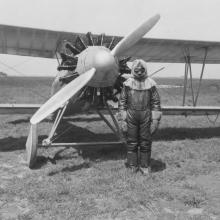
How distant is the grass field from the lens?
14.2 feet

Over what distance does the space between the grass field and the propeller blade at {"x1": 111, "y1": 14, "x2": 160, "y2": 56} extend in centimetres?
215

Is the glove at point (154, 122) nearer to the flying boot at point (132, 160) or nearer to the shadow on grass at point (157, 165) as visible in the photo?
the flying boot at point (132, 160)

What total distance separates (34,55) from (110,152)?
3514mm

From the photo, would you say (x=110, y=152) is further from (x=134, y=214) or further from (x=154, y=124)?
(x=134, y=214)

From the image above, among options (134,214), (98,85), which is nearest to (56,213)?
(134,214)

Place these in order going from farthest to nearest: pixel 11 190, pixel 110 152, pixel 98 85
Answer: pixel 110 152 < pixel 98 85 < pixel 11 190

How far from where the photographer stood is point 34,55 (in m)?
9.32

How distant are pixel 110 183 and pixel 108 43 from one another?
11.1 ft

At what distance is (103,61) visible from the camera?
6.21m

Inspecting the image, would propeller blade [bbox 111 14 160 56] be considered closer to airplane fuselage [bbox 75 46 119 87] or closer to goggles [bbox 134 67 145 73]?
airplane fuselage [bbox 75 46 119 87]

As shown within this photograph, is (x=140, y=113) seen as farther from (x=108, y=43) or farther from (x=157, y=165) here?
(x=108, y=43)

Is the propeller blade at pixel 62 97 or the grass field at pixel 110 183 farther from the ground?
the propeller blade at pixel 62 97

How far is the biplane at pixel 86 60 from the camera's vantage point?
6.35 meters

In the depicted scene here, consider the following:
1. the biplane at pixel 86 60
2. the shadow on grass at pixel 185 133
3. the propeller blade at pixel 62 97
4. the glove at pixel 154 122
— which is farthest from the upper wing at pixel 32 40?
the shadow on grass at pixel 185 133
